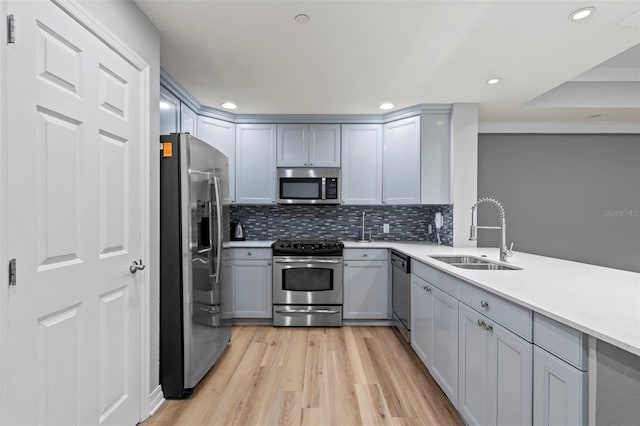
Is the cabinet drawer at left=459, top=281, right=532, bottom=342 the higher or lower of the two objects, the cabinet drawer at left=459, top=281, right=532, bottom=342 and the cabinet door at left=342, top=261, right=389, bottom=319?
the higher

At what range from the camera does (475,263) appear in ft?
7.95

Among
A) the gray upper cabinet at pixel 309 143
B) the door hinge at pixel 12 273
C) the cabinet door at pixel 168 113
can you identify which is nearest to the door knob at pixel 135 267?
the door hinge at pixel 12 273

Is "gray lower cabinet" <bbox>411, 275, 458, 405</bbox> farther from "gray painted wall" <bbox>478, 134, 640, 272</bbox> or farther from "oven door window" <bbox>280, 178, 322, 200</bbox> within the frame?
"gray painted wall" <bbox>478, 134, 640, 272</bbox>

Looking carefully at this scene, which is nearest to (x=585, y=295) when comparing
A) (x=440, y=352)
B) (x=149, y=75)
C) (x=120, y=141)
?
(x=440, y=352)

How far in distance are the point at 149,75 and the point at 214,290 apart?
157cm

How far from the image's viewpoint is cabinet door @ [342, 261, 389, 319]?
3318 millimetres

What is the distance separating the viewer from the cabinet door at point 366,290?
332 centimetres

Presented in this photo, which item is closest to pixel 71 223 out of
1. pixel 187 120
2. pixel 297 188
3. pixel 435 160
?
pixel 187 120

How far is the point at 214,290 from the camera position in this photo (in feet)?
7.69

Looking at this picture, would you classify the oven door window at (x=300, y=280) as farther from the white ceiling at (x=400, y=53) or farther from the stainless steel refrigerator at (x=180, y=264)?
the white ceiling at (x=400, y=53)

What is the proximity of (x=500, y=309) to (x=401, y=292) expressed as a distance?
63.0 inches

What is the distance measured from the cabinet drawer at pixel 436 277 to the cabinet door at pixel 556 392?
68 cm

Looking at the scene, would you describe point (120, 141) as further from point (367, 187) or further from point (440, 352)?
point (367, 187)

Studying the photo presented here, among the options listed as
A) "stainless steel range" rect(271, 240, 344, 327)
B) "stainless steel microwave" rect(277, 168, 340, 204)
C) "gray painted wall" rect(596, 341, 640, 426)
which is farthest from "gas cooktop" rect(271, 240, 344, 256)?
"gray painted wall" rect(596, 341, 640, 426)
